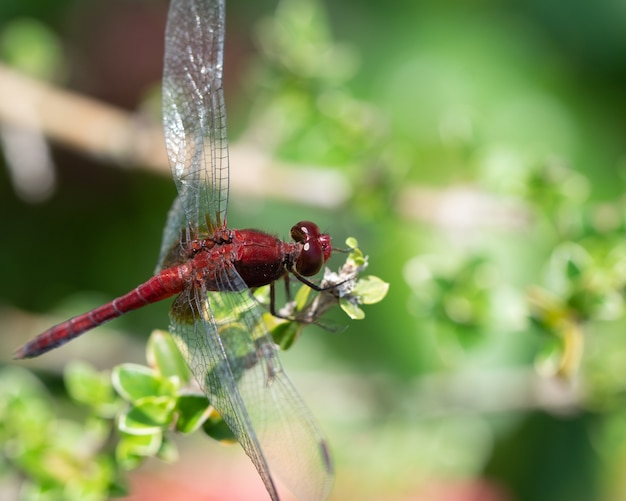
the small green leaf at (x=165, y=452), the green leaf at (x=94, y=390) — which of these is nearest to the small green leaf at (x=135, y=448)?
the small green leaf at (x=165, y=452)

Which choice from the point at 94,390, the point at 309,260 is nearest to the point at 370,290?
the point at 309,260

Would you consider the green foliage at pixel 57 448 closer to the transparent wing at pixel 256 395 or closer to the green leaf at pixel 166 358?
the green leaf at pixel 166 358

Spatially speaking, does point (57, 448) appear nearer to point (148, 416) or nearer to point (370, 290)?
point (148, 416)

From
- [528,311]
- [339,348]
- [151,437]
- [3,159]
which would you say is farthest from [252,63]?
[151,437]

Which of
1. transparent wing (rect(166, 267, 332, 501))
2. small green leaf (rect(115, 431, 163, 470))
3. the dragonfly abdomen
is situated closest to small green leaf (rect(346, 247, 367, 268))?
transparent wing (rect(166, 267, 332, 501))

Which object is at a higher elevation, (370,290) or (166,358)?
(370,290)

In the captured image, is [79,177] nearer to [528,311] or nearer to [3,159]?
[3,159]

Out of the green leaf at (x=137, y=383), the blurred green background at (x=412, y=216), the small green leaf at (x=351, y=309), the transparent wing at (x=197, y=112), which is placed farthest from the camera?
the blurred green background at (x=412, y=216)
